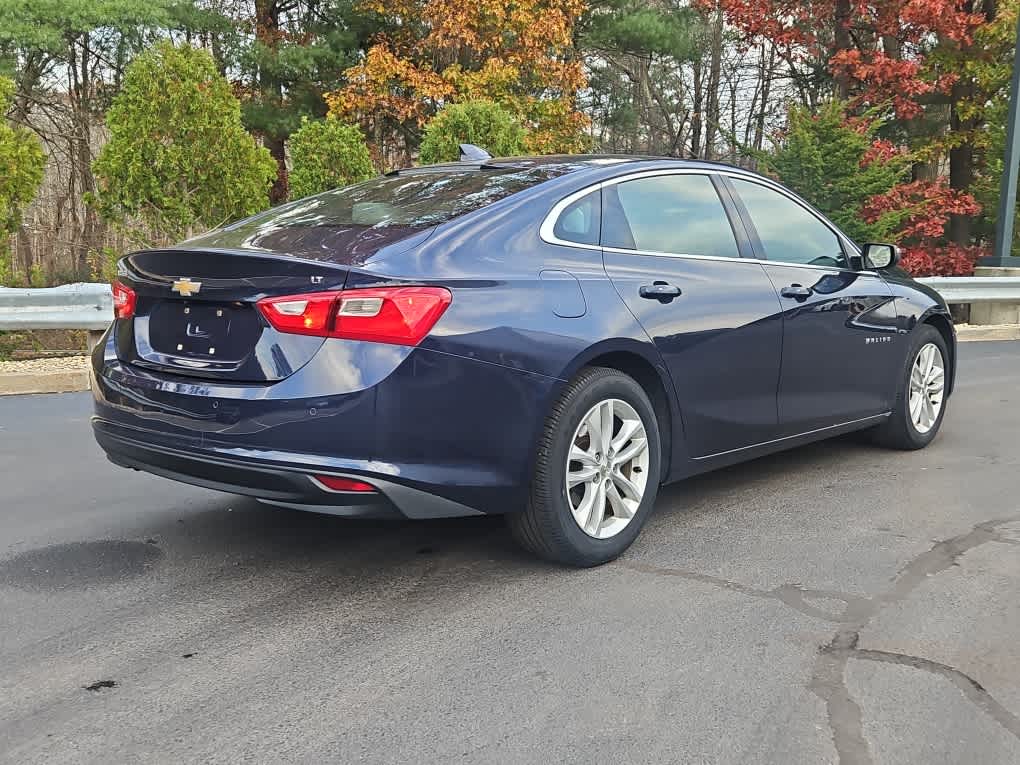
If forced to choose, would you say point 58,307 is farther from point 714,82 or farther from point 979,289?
point 714,82

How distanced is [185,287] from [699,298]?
6.90ft

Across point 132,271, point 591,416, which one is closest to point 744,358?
point 591,416

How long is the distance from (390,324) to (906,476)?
3.48m

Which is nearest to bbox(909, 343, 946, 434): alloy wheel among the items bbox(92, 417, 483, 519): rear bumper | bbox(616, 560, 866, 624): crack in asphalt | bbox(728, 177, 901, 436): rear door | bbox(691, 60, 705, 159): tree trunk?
bbox(728, 177, 901, 436): rear door

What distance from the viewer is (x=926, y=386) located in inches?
254

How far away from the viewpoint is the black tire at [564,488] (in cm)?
392

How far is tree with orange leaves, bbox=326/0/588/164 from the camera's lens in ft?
73.6

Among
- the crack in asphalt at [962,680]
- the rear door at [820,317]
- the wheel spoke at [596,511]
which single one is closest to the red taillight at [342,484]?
the wheel spoke at [596,511]

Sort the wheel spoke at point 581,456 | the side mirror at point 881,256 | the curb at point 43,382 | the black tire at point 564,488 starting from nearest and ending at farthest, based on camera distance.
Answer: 1. the black tire at point 564,488
2. the wheel spoke at point 581,456
3. the side mirror at point 881,256
4. the curb at point 43,382

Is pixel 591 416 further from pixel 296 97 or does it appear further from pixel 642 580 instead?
pixel 296 97

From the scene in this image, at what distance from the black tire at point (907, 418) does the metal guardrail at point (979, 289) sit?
6.68 meters

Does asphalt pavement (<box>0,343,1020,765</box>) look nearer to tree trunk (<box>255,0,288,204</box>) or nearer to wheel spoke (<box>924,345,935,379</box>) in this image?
wheel spoke (<box>924,345,935,379</box>)

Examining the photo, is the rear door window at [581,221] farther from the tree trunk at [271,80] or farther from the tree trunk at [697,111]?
the tree trunk at [697,111]

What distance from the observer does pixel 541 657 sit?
130 inches
